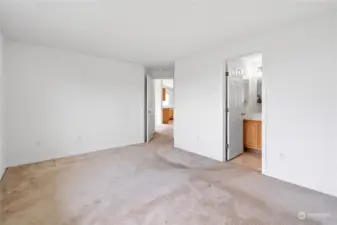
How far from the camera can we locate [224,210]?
223cm

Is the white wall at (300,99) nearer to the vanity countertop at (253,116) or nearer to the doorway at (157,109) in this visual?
the vanity countertop at (253,116)

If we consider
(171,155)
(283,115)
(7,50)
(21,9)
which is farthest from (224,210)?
(7,50)

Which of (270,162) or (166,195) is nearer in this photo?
(166,195)

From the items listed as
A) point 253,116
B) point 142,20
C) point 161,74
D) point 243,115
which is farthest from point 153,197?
point 161,74

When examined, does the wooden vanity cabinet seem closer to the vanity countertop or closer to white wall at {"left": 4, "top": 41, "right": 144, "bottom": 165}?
the vanity countertop

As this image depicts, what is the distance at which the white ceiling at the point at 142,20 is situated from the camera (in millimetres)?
2377

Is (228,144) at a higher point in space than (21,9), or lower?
lower

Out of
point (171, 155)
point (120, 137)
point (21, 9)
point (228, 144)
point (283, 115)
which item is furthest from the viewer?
point (120, 137)

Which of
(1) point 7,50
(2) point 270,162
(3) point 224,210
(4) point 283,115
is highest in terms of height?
(1) point 7,50

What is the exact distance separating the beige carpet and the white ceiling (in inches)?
93.2

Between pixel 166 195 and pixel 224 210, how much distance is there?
2.48 ft

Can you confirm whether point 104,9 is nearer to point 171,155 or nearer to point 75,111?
Result: point 75,111

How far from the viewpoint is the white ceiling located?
2377 millimetres

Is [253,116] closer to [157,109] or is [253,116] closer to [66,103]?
Result: [66,103]
